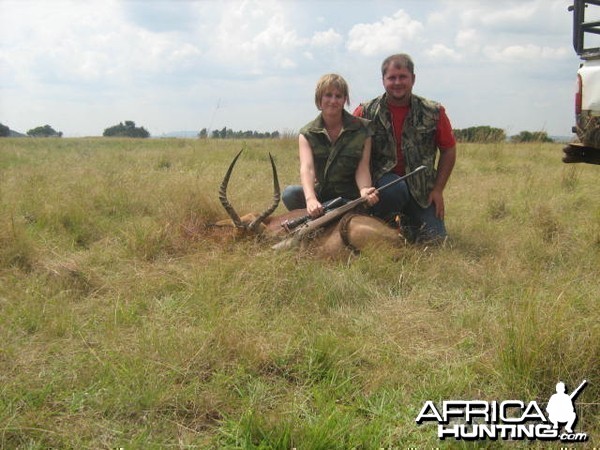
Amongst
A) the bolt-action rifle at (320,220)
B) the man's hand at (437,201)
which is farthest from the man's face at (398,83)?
the man's hand at (437,201)

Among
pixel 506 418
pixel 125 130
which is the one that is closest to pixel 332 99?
pixel 506 418

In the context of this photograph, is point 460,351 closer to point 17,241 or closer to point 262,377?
point 262,377

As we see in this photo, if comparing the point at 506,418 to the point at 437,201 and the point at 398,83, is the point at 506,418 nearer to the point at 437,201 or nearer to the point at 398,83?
the point at 437,201

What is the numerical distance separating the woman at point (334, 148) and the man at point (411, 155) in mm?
215

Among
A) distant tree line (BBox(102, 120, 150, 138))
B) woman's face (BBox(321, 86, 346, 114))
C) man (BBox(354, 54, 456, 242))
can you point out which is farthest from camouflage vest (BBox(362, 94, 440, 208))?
distant tree line (BBox(102, 120, 150, 138))

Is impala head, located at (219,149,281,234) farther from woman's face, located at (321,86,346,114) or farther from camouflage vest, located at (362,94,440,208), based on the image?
Answer: camouflage vest, located at (362,94,440,208)

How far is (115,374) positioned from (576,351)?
194 cm

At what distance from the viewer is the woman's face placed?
4395 millimetres

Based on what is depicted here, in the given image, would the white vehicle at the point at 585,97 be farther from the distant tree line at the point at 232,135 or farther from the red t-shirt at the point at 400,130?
the distant tree line at the point at 232,135

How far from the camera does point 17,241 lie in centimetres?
404

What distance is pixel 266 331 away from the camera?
289 cm

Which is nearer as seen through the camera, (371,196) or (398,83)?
(371,196)

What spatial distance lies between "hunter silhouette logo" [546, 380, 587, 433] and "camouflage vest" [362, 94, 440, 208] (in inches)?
106

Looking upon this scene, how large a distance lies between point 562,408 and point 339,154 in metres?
2.88
